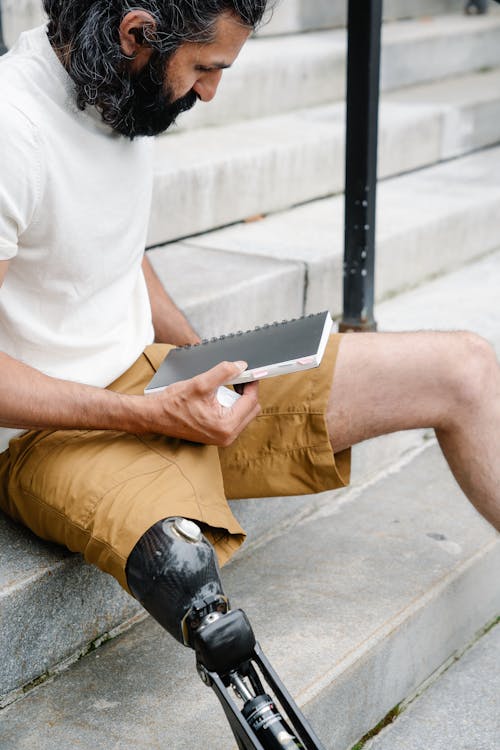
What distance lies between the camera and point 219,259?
122 inches

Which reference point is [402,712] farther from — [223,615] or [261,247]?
[261,247]

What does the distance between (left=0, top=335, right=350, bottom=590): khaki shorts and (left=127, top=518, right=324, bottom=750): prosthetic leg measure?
0.05 m

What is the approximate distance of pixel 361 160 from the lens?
109 inches

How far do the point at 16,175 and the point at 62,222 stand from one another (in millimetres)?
124

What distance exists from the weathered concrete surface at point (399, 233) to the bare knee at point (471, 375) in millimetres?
1093

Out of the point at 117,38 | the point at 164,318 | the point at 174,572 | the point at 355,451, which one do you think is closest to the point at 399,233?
the point at 355,451

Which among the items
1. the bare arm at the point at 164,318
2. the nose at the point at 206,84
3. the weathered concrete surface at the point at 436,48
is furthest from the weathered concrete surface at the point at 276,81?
the nose at the point at 206,84

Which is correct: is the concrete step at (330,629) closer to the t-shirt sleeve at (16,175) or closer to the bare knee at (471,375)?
the bare knee at (471,375)

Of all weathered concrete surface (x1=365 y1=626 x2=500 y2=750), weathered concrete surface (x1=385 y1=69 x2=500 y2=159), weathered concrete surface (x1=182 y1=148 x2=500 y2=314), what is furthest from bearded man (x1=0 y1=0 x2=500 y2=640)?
weathered concrete surface (x1=385 y1=69 x2=500 y2=159)

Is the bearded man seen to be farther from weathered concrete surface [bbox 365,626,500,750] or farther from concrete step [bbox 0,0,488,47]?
concrete step [bbox 0,0,488,47]

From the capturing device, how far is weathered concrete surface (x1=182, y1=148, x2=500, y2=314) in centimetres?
322

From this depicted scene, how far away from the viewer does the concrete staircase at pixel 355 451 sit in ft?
6.31

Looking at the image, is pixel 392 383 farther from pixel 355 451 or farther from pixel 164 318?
pixel 355 451

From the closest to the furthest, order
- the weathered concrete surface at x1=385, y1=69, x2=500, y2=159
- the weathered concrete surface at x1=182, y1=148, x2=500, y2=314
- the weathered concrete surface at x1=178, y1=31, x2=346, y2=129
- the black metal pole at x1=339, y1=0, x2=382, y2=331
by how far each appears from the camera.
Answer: the black metal pole at x1=339, y1=0, x2=382, y2=331 → the weathered concrete surface at x1=182, y1=148, x2=500, y2=314 → the weathered concrete surface at x1=178, y1=31, x2=346, y2=129 → the weathered concrete surface at x1=385, y1=69, x2=500, y2=159
